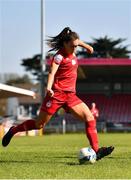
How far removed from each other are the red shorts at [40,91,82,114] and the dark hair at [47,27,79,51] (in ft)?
2.51

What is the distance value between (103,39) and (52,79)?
7576cm

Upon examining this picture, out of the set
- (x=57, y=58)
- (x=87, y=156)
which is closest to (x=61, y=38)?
(x=57, y=58)

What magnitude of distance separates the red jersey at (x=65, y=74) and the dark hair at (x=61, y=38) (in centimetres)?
14

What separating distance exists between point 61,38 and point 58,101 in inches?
40.0

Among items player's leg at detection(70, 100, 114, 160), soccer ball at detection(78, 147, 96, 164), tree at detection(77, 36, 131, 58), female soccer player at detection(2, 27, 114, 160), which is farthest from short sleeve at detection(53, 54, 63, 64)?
tree at detection(77, 36, 131, 58)

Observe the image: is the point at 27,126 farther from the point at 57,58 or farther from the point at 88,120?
the point at 57,58

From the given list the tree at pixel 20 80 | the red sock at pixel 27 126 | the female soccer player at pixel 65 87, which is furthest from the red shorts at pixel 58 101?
the tree at pixel 20 80

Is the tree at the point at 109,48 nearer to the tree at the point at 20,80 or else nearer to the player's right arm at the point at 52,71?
the tree at the point at 20,80

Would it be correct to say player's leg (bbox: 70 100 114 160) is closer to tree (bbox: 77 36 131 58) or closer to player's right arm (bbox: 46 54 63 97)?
player's right arm (bbox: 46 54 63 97)

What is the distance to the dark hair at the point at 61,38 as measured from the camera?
31.1ft

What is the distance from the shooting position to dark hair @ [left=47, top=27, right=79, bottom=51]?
9477 millimetres

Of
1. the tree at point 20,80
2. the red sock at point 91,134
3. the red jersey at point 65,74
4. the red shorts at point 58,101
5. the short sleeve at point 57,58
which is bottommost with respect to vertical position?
the tree at point 20,80

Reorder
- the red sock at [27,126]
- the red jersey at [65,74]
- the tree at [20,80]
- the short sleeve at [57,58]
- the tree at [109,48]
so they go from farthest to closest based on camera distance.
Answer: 1. the tree at [20,80]
2. the tree at [109,48]
3. the red sock at [27,126]
4. the red jersey at [65,74]
5. the short sleeve at [57,58]

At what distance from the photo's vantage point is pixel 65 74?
31.1 feet
